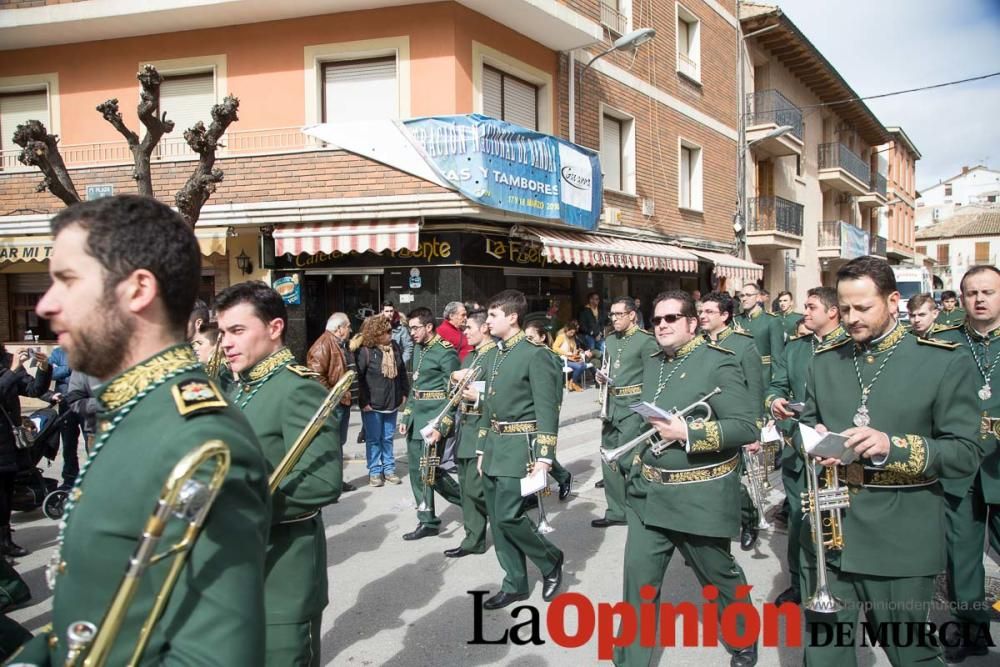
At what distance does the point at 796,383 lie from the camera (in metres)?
5.89

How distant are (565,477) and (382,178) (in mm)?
6311

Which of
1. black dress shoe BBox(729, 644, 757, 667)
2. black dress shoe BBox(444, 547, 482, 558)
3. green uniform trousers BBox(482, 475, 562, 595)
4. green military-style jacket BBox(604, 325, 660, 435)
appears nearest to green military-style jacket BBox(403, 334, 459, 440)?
black dress shoe BBox(444, 547, 482, 558)

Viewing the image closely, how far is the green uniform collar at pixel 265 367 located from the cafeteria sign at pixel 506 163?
828 centimetres

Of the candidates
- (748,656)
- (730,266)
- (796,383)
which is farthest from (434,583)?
(730,266)

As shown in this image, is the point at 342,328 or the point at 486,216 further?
the point at 486,216

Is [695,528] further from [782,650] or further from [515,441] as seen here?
[515,441]

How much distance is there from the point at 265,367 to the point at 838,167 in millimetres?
28592

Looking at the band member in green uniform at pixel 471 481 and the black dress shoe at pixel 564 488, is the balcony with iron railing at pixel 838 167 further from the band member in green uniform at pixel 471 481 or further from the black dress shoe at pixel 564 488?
the band member in green uniform at pixel 471 481

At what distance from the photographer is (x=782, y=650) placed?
407 cm

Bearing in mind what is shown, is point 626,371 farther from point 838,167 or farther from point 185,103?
point 838,167

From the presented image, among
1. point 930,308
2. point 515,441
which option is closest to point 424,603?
point 515,441

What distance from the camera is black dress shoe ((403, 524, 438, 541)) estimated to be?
6.18 m

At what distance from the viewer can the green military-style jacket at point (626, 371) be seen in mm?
6785

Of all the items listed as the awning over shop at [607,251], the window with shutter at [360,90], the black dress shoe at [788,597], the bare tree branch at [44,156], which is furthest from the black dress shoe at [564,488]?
the window with shutter at [360,90]
